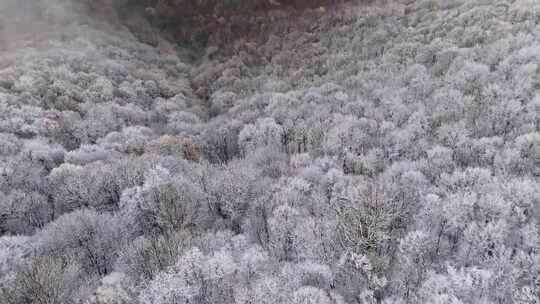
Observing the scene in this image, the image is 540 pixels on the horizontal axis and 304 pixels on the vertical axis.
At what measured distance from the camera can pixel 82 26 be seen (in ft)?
189

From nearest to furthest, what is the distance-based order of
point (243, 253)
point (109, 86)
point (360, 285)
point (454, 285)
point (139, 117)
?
point (454, 285) → point (360, 285) → point (243, 253) → point (139, 117) → point (109, 86)

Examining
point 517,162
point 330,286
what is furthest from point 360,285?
point 517,162

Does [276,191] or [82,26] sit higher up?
[82,26]

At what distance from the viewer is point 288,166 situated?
28.5m

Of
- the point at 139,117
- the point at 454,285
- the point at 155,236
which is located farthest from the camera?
the point at 139,117

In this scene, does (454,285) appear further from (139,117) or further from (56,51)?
(56,51)

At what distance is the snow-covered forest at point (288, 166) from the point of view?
55.5 ft

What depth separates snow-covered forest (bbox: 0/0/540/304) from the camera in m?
16.9

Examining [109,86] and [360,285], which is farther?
[109,86]

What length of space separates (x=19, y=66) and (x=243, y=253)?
122 feet

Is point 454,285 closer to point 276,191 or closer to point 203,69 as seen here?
point 276,191

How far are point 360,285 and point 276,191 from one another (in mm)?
8813

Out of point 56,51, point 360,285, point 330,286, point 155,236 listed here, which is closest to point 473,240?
point 360,285

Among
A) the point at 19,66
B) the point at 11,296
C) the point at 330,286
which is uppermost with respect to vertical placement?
the point at 19,66
